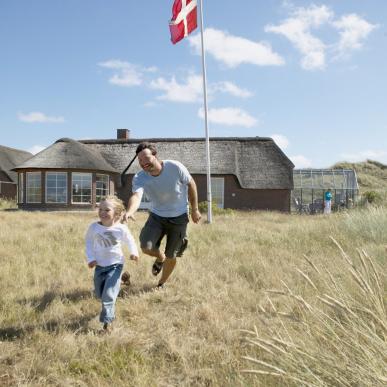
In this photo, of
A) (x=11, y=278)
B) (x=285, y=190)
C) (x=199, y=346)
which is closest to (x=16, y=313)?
(x=11, y=278)

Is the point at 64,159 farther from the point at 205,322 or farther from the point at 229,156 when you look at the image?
the point at 205,322

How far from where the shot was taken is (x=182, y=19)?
44.1ft

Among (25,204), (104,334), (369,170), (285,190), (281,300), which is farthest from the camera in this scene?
(369,170)

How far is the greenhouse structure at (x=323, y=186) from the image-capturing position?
87.9 ft

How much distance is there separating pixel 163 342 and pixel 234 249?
13.6 ft

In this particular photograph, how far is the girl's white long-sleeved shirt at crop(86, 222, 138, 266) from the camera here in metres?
3.87

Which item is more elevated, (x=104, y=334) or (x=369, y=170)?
(x=369, y=170)

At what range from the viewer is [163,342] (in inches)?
129

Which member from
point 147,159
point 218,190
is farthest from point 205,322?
point 218,190

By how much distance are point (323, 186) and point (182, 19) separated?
56.2 feet

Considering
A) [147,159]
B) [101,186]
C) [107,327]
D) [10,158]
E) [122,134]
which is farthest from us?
[10,158]

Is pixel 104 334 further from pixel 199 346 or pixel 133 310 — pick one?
pixel 199 346

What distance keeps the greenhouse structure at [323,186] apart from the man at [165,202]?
21.8 m

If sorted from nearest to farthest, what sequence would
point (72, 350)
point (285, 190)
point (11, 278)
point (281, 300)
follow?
point (72, 350), point (281, 300), point (11, 278), point (285, 190)
